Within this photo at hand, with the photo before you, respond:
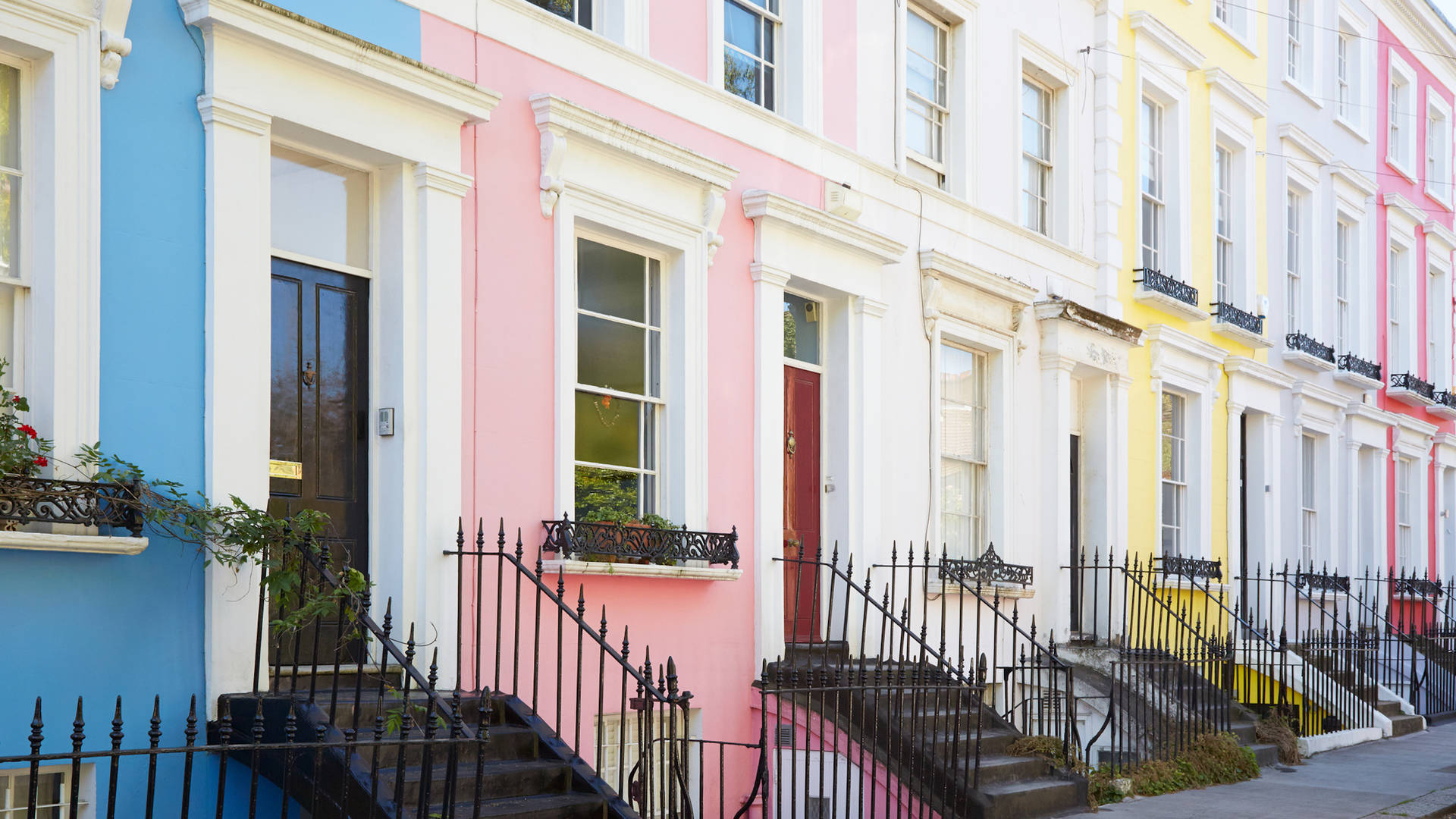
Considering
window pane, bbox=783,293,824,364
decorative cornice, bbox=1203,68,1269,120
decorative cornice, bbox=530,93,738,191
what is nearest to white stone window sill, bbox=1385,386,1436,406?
decorative cornice, bbox=1203,68,1269,120

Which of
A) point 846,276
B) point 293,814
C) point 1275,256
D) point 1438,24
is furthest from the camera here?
point 1438,24

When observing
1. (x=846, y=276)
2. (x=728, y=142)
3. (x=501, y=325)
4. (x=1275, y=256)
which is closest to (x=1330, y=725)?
(x=1275, y=256)

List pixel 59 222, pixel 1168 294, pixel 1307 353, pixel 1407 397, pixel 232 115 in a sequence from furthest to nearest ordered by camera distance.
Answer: pixel 1407 397, pixel 1307 353, pixel 1168 294, pixel 232 115, pixel 59 222

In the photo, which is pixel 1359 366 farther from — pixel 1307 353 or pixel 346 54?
pixel 346 54

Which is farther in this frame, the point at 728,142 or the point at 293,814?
the point at 728,142

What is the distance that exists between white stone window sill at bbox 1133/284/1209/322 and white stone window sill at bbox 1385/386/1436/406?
591 centimetres

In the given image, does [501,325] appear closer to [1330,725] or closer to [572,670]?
[572,670]

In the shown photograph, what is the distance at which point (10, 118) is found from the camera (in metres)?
6.12

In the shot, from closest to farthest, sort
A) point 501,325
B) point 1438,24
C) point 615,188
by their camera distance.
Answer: point 501,325 < point 615,188 < point 1438,24

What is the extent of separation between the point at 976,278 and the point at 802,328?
5.81ft

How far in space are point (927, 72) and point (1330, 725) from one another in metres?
7.55

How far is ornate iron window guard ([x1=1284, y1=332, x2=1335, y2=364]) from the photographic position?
17.4 m

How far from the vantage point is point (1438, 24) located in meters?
22.0

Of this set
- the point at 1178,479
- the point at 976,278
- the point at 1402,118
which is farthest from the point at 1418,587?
the point at 976,278
